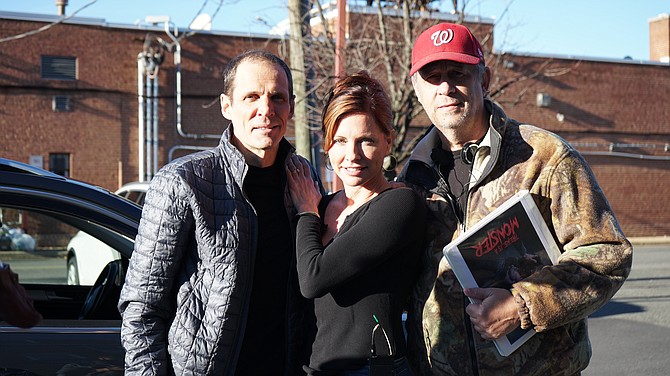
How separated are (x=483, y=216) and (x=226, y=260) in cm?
86

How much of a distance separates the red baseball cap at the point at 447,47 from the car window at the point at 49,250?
182 cm

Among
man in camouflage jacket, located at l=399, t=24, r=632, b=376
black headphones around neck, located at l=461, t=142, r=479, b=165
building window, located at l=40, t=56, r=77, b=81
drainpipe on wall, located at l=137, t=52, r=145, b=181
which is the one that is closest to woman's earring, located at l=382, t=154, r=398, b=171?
man in camouflage jacket, located at l=399, t=24, r=632, b=376

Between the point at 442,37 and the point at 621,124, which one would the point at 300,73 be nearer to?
the point at 442,37

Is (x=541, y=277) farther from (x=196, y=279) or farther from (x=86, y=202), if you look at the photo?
(x=86, y=202)

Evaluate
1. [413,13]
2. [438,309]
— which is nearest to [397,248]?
[438,309]

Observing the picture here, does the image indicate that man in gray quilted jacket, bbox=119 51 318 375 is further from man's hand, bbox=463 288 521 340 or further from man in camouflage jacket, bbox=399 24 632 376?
man's hand, bbox=463 288 521 340

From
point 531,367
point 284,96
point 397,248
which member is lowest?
point 531,367

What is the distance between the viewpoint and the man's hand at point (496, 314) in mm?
2438

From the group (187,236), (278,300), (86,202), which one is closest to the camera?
(187,236)

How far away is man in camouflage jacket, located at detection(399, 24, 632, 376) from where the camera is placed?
2430 millimetres

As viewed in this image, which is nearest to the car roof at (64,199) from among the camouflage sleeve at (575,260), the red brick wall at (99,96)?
the camouflage sleeve at (575,260)

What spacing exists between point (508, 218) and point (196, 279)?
104 centimetres

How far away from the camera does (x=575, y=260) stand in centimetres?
242

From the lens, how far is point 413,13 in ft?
46.2
